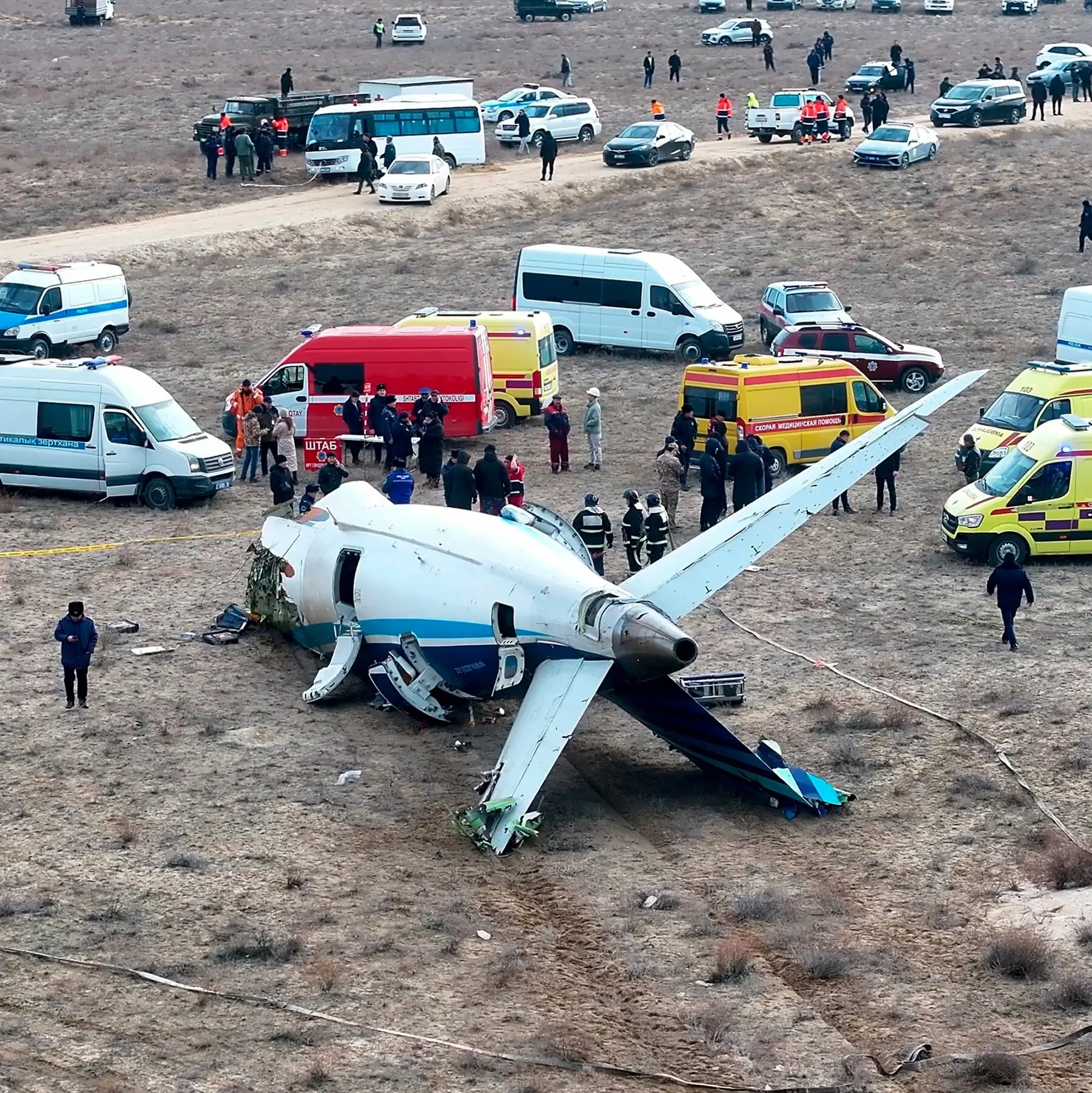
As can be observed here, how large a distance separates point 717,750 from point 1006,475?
10.6m

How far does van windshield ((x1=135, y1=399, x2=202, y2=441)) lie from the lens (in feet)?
97.1

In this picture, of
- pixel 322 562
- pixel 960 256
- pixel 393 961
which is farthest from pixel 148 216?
pixel 393 961

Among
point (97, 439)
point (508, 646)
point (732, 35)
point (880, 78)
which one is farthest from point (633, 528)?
point (732, 35)

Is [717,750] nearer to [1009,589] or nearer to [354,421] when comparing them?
[1009,589]

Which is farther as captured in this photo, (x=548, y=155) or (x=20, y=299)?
(x=548, y=155)

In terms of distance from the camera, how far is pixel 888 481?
29.1 meters

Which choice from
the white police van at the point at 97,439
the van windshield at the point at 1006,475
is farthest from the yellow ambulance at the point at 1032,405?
the white police van at the point at 97,439

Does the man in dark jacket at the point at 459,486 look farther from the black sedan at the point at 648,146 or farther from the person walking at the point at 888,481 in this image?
the black sedan at the point at 648,146

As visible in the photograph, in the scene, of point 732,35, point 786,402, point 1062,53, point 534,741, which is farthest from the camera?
point 732,35

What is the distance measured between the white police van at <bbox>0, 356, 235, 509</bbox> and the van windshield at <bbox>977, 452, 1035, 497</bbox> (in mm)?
12357

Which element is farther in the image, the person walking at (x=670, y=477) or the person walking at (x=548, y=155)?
the person walking at (x=548, y=155)

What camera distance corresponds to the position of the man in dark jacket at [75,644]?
66.1 feet

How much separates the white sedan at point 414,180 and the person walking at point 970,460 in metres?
26.3

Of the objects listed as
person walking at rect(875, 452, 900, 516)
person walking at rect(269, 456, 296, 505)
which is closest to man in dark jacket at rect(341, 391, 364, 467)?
person walking at rect(269, 456, 296, 505)
